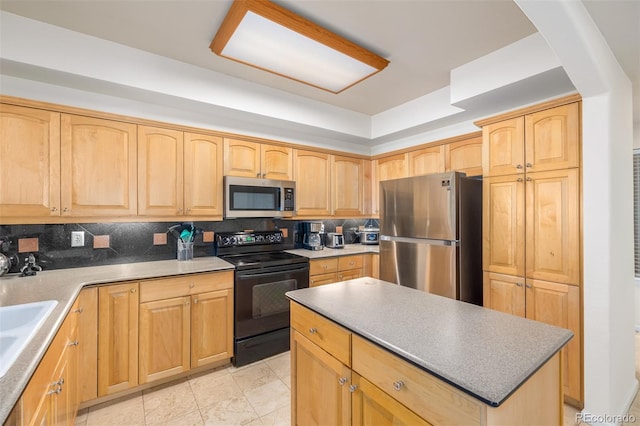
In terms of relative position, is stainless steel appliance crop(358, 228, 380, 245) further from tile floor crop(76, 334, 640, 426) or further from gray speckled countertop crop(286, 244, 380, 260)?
tile floor crop(76, 334, 640, 426)

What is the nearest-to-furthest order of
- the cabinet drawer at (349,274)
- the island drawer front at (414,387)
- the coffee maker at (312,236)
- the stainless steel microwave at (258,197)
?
the island drawer front at (414,387) → the stainless steel microwave at (258,197) → the cabinet drawer at (349,274) → the coffee maker at (312,236)

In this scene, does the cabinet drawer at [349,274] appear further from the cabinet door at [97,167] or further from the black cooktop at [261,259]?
the cabinet door at [97,167]

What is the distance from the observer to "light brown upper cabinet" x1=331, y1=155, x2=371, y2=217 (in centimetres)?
369

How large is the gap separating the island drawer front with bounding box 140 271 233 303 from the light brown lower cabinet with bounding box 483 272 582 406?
7.35 ft

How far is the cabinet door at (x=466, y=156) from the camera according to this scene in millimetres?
2852

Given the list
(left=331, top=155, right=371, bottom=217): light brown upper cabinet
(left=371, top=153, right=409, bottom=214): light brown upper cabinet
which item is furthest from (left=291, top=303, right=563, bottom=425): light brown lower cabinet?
(left=371, top=153, right=409, bottom=214): light brown upper cabinet

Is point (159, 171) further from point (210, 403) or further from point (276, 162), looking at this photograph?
point (210, 403)

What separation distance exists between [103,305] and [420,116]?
327 cm

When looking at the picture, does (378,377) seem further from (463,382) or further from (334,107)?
(334,107)

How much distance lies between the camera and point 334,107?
A: 3.38m

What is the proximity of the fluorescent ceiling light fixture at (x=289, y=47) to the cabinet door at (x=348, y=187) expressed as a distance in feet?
4.37

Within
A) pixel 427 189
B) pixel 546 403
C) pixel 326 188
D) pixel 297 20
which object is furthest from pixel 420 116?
pixel 546 403

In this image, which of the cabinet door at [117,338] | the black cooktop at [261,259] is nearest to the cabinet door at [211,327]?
the black cooktop at [261,259]

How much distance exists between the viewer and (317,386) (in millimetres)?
1406
